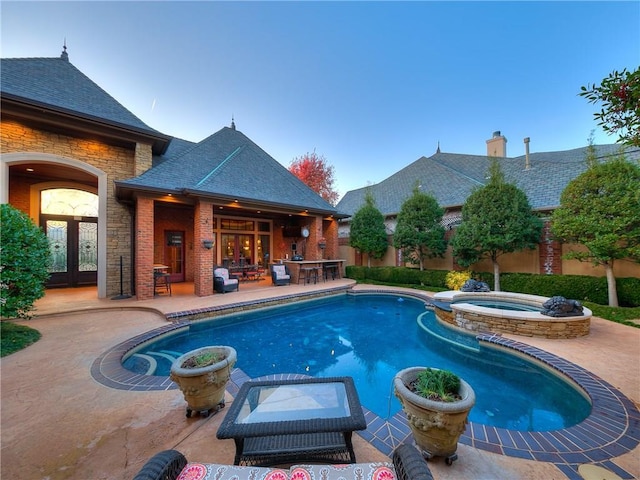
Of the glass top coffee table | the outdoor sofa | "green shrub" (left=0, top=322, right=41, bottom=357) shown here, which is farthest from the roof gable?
the outdoor sofa

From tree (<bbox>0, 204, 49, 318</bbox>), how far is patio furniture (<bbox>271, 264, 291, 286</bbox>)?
22.9ft

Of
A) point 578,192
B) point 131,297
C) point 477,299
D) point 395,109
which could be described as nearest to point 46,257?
point 131,297

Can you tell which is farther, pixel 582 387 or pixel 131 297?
pixel 131 297

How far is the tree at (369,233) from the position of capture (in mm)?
12837

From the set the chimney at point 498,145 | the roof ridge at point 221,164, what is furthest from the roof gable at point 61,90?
the chimney at point 498,145

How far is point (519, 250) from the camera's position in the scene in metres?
8.58

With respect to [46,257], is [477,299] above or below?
below

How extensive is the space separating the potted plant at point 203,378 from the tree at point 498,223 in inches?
355

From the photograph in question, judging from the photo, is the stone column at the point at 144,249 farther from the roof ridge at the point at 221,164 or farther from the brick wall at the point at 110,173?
the roof ridge at the point at 221,164

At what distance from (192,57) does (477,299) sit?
14.1 m

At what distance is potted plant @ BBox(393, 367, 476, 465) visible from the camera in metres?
1.85

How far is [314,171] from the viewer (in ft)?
79.1

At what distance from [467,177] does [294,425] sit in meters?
14.9

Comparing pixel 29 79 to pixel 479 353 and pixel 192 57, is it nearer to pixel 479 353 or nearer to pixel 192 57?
pixel 192 57
